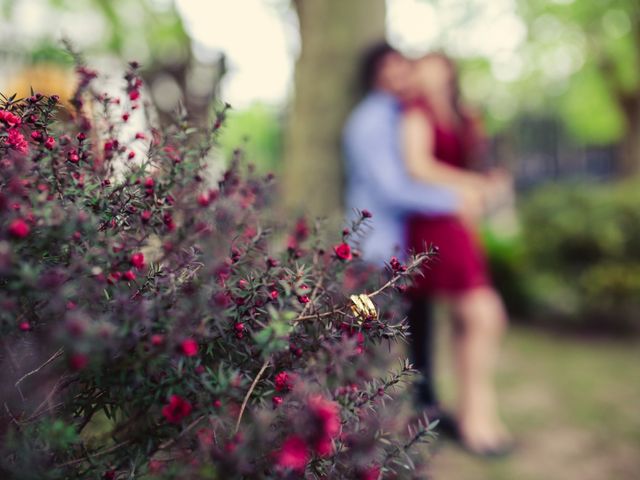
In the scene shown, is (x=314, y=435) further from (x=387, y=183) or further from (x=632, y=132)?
(x=632, y=132)

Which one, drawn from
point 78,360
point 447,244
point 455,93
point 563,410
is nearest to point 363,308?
point 78,360

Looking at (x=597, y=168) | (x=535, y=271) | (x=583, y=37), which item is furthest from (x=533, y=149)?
(x=535, y=271)

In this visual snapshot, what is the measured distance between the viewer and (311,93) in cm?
443

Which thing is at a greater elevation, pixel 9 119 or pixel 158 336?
pixel 9 119

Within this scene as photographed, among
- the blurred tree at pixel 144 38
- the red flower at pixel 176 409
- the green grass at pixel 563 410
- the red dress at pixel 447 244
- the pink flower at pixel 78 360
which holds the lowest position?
the green grass at pixel 563 410

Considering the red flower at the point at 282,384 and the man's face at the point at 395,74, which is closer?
the red flower at the point at 282,384

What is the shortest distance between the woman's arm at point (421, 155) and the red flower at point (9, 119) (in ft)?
8.96

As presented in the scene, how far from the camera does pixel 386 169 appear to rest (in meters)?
3.65

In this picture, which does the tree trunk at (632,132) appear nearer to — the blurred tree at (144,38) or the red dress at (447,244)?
the blurred tree at (144,38)

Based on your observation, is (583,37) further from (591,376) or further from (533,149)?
(533,149)

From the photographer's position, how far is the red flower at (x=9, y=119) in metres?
1.09

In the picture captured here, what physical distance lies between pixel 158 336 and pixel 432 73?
324 cm

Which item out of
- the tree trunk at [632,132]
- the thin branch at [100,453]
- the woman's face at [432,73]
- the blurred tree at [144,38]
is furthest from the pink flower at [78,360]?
the tree trunk at [632,132]

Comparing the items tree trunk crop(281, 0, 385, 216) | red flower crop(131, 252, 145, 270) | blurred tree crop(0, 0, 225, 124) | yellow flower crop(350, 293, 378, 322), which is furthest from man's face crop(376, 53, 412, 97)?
blurred tree crop(0, 0, 225, 124)
